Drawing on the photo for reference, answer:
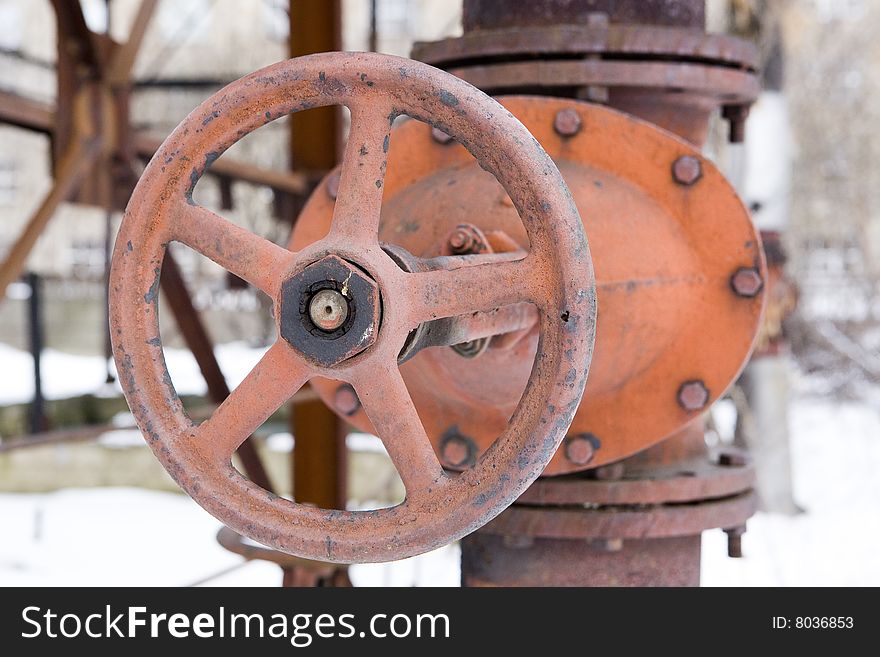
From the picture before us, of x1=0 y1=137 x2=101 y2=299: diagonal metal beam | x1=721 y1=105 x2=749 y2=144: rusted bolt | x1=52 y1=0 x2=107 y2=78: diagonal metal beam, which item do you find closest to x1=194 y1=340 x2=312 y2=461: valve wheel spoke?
x1=721 y1=105 x2=749 y2=144: rusted bolt

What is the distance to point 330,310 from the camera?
944mm

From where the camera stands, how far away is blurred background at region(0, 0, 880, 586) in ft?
16.0

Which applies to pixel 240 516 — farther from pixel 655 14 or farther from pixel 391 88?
pixel 655 14

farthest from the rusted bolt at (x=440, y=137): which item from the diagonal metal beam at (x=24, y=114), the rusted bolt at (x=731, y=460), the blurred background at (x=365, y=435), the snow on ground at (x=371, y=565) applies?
the snow on ground at (x=371, y=565)

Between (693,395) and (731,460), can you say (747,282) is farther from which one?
(731,460)

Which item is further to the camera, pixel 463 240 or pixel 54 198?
pixel 54 198

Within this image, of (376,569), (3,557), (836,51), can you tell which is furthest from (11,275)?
(836,51)

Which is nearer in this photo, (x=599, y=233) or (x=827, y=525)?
(x=599, y=233)

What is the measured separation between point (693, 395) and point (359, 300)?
66cm

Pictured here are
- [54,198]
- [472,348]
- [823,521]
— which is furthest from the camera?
[823,521]

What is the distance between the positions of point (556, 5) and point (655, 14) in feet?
0.49

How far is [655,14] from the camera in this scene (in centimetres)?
153

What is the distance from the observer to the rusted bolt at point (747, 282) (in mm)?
1430

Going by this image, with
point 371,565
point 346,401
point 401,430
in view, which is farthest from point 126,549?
point 401,430
